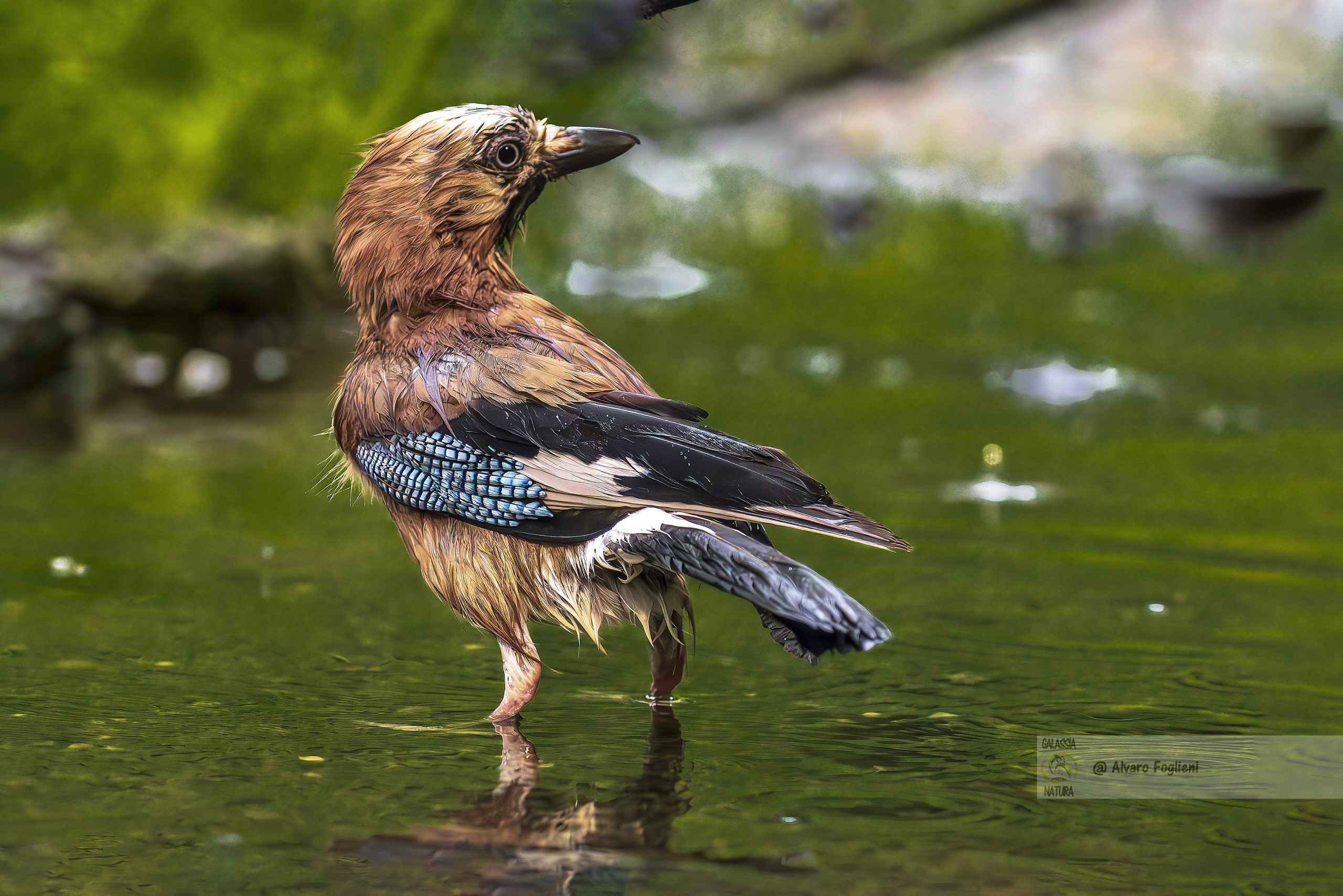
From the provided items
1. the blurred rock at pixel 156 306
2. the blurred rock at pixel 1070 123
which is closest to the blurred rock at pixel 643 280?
the blurred rock at pixel 1070 123

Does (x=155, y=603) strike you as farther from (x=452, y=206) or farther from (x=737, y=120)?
(x=737, y=120)

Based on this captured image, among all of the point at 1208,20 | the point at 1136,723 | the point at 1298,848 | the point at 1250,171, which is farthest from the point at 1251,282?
the point at 1298,848

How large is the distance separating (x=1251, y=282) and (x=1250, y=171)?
52.2 inches

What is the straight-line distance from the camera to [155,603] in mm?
5891

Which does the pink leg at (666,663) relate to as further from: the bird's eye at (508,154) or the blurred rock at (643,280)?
the blurred rock at (643,280)

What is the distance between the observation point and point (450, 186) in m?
4.39

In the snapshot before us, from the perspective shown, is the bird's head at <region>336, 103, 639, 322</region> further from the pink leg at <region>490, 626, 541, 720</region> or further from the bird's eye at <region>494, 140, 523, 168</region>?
the pink leg at <region>490, 626, 541, 720</region>

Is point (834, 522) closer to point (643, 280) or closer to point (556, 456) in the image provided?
point (556, 456)

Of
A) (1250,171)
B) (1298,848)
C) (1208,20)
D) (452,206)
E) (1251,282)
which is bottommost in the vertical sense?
(1298,848)

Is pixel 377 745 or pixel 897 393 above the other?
pixel 897 393

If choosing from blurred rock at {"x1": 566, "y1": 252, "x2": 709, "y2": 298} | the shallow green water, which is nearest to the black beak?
the shallow green water

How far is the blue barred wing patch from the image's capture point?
4141 millimetres

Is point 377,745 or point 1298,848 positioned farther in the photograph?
point 377,745

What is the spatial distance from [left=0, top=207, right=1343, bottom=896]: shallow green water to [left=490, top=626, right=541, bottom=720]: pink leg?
0.30 feet
